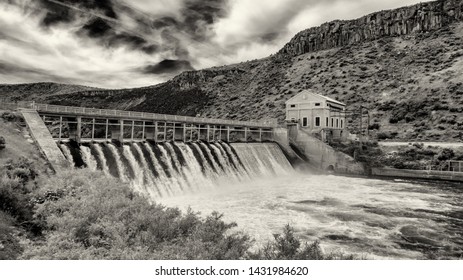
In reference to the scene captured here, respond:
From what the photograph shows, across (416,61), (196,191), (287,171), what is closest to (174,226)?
(196,191)

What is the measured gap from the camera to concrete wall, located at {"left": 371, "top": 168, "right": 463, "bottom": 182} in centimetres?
3547

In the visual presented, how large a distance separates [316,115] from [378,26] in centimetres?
6265

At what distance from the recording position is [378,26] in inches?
3684

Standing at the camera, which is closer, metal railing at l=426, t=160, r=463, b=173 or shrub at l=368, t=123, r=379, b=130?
metal railing at l=426, t=160, r=463, b=173

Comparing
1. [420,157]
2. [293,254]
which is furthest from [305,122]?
[293,254]

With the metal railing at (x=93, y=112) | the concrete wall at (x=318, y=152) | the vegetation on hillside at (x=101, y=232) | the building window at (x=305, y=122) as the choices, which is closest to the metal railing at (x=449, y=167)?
the concrete wall at (x=318, y=152)

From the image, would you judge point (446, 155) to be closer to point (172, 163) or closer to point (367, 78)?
point (172, 163)

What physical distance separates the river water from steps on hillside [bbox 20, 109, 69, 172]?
8.31m

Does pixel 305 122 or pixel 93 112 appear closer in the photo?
pixel 93 112

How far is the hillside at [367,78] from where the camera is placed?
57.8 meters

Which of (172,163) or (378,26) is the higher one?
(378,26)

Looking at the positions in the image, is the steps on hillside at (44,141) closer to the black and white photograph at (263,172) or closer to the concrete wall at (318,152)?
the black and white photograph at (263,172)

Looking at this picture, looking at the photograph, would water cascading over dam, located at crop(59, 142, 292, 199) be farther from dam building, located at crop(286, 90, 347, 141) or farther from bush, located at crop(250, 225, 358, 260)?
bush, located at crop(250, 225, 358, 260)

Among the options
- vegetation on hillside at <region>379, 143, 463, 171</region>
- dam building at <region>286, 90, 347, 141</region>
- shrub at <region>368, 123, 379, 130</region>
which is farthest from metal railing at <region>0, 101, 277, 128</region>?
shrub at <region>368, 123, 379, 130</region>
